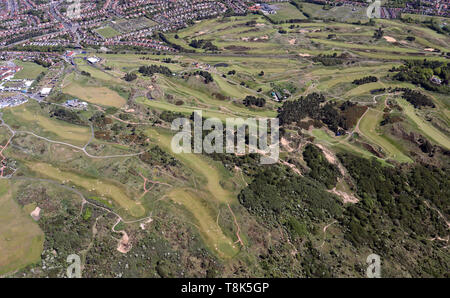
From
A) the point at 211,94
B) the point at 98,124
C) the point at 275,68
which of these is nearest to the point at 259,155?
the point at 211,94

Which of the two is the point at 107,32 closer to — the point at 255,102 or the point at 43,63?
the point at 43,63

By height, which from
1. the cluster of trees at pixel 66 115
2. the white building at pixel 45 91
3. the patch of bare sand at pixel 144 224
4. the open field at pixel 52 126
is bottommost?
the patch of bare sand at pixel 144 224

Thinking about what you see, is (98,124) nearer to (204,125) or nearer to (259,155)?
(204,125)

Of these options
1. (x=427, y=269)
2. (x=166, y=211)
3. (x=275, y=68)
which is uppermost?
(x=275, y=68)

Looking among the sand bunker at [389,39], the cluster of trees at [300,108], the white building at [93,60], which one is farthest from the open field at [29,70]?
the sand bunker at [389,39]

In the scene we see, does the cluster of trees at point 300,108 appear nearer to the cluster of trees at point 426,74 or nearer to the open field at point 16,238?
the cluster of trees at point 426,74
